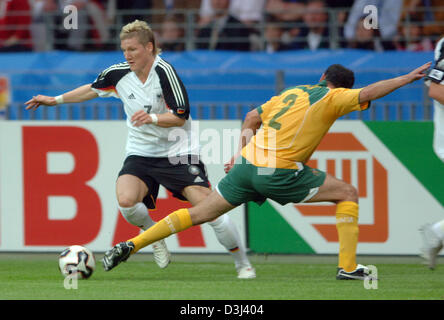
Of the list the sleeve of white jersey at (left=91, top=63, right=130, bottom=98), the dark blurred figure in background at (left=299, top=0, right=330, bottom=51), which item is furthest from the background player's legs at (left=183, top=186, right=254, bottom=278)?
the dark blurred figure in background at (left=299, top=0, right=330, bottom=51)

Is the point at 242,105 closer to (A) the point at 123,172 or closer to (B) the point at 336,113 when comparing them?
(A) the point at 123,172

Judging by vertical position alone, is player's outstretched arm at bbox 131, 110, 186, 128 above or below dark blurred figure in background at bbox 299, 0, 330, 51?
below

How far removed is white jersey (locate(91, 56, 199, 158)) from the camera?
8.42m

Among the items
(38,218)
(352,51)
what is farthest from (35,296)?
(352,51)

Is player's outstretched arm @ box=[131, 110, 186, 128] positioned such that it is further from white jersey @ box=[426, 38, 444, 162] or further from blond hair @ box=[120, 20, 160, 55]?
white jersey @ box=[426, 38, 444, 162]

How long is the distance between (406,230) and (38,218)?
416 cm

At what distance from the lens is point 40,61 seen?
13.9 meters

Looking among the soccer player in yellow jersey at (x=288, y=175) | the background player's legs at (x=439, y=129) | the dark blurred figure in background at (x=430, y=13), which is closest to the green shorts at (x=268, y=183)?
the soccer player in yellow jersey at (x=288, y=175)

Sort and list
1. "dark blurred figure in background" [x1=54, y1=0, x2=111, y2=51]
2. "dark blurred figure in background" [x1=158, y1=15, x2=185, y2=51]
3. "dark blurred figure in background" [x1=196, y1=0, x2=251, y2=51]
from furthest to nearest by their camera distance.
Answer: "dark blurred figure in background" [x1=54, y1=0, x2=111, y2=51] → "dark blurred figure in background" [x1=158, y1=15, x2=185, y2=51] → "dark blurred figure in background" [x1=196, y1=0, x2=251, y2=51]

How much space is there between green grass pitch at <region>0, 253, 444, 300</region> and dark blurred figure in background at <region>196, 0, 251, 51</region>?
4611mm

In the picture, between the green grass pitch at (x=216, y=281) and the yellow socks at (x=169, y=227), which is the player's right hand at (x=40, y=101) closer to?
the green grass pitch at (x=216, y=281)

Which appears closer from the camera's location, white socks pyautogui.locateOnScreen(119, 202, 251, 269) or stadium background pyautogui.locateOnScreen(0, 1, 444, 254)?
white socks pyautogui.locateOnScreen(119, 202, 251, 269)

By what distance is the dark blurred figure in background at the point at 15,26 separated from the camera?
14758 mm
